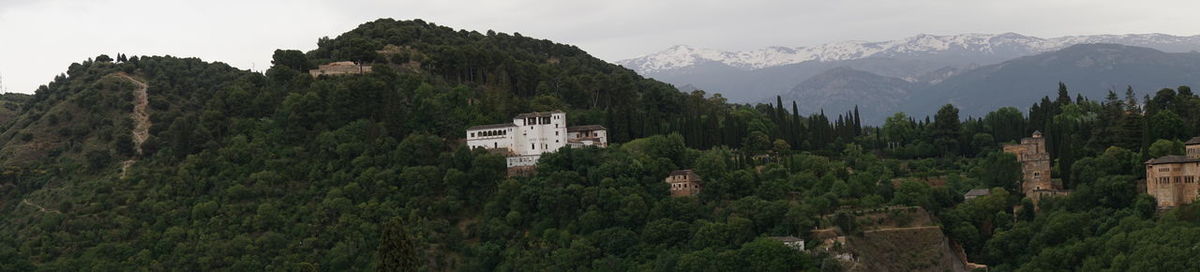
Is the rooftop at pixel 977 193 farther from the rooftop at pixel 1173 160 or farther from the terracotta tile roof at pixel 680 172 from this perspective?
the terracotta tile roof at pixel 680 172

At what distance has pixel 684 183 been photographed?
70875 mm

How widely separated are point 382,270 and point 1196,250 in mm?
33432

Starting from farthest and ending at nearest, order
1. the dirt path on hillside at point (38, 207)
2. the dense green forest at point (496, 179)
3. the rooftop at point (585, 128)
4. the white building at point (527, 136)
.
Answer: the rooftop at point (585, 128), the dirt path on hillside at point (38, 207), the white building at point (527, 136), the dense green forest at point (496, 179)

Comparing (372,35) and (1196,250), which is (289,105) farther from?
(1196,250)

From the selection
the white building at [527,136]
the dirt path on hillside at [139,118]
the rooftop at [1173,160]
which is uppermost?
the dirt path on hillside at [139,118]

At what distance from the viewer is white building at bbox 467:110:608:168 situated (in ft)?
247

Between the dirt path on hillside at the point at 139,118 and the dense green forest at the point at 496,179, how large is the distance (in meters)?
0.64

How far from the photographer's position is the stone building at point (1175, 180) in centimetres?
6156

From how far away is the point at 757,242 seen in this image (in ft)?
208

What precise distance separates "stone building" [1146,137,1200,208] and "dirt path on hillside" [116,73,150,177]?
54784mm

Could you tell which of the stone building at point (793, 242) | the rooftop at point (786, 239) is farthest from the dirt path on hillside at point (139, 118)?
the stone building at point (793, 242)

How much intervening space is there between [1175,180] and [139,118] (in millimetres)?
59335

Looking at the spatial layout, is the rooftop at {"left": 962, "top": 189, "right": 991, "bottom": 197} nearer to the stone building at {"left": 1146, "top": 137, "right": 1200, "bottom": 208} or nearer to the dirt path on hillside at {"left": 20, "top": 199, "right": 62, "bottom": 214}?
the stone building at {"left": 1146, "top": 137, "right": 1200, "bottom": 208}

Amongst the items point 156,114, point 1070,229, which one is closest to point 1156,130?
point 1070,229
